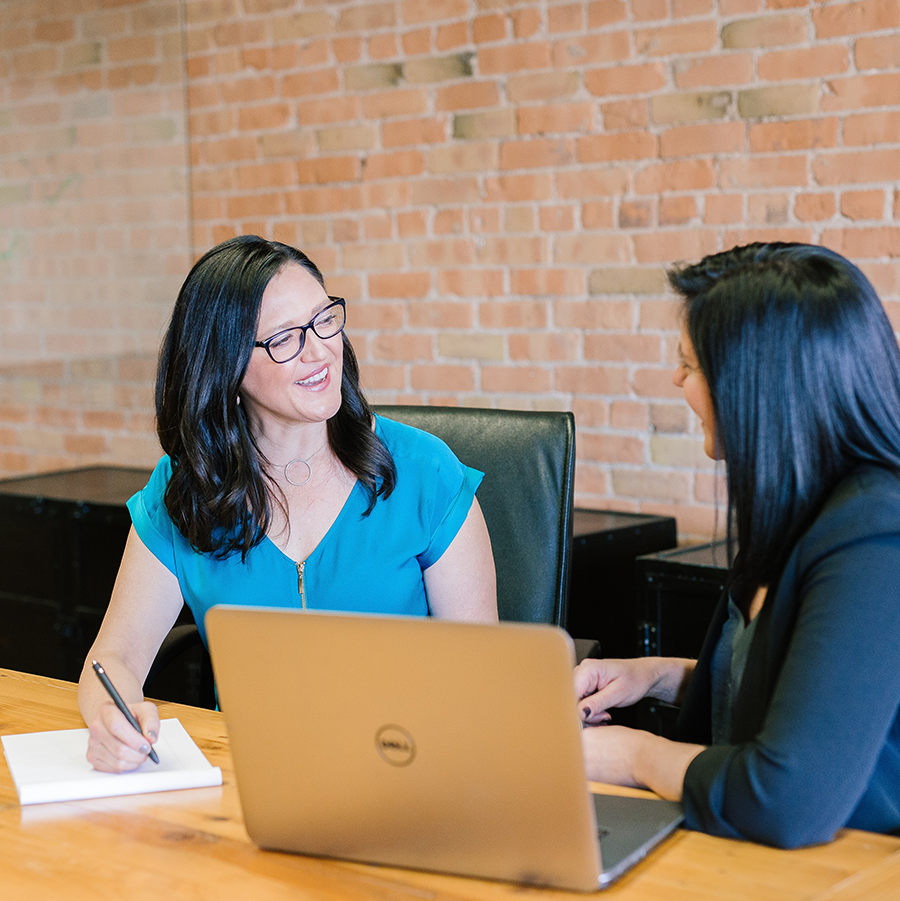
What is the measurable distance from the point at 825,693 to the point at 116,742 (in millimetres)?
717

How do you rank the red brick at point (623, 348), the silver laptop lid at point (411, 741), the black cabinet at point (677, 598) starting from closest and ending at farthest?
the silver laptop lid at point (411, 741), the black cabinet at point (677, 598), the red brick at point (623, 348)

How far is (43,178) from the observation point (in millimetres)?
3139

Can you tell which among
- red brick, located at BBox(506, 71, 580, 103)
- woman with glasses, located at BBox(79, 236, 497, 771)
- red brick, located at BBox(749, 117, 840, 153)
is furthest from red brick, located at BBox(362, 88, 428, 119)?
woman with glasses, located at BBox(79, 236, 497, 771)

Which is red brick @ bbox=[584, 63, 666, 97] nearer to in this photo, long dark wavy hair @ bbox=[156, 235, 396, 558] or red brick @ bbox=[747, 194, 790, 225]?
red brick @ bbox=[747, 194, 790, 225]

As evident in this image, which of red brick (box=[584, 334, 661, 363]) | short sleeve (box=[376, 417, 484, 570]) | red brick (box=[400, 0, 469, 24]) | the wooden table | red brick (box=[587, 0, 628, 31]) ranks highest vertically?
red brick (box=[400, 0, 469, 24])

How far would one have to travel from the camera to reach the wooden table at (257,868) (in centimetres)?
94

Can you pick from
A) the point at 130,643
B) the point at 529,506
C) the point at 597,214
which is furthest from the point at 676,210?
the point at 130,643

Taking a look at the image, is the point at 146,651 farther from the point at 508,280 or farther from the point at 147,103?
the point at 147,103

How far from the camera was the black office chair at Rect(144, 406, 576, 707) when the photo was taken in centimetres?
178

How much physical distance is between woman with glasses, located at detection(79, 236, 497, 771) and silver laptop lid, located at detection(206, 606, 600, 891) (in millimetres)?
667

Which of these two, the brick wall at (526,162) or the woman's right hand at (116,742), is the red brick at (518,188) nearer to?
the brick wall at (526,162)

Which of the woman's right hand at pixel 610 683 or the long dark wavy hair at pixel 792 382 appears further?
the woman's right hand at pixel 610 683

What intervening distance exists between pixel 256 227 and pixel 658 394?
1264 millimetres

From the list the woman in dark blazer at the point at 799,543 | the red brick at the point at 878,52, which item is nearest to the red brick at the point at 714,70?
the red brick at the point at 878,52
